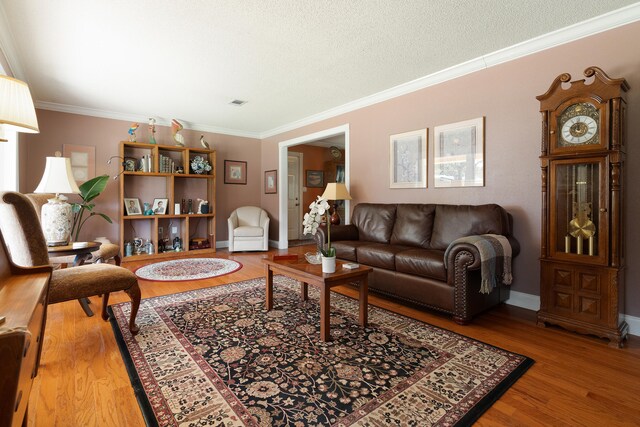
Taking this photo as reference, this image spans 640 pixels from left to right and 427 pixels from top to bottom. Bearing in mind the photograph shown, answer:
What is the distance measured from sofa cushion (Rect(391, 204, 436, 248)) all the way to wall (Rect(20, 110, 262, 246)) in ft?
13.0

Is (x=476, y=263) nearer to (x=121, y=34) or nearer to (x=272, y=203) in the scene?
(x=121, y=34)

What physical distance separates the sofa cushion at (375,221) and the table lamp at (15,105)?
10.4ft

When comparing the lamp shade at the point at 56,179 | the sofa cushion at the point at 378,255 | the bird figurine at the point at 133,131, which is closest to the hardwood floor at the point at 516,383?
the sofa cushion at the point at 378,255

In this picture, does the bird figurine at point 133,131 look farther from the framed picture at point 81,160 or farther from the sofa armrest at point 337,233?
the sofa armrest at point 337,233

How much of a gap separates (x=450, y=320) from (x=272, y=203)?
4.61 meters

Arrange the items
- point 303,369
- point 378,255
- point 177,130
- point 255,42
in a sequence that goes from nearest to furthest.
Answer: point 303,369, point 255,42, point 378,255, point 177,130

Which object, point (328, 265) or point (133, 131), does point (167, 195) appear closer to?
point (133, 131)

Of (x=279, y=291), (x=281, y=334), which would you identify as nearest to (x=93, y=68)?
(x=279, y=291)

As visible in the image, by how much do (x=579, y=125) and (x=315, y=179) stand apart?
5.77 m

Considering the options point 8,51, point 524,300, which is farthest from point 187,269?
point 524,300

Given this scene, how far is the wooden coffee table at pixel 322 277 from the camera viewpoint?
2139 mm

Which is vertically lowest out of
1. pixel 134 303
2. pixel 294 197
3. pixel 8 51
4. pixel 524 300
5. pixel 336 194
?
pixel 524 300

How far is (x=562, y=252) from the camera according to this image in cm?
239

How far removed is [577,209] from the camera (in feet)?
7.82
